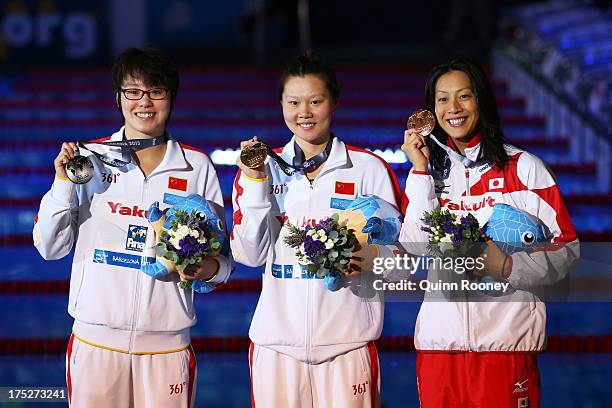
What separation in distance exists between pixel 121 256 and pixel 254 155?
0.53 metres

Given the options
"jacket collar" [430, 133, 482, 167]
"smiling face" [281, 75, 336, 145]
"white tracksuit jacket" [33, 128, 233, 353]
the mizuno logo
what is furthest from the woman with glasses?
the mizuno logo

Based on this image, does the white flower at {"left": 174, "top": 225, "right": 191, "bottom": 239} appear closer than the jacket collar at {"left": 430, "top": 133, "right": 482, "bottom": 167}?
Yes

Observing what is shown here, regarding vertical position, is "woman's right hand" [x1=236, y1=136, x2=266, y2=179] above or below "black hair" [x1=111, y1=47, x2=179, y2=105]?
below

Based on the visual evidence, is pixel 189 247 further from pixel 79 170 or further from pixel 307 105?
pixel 307 105

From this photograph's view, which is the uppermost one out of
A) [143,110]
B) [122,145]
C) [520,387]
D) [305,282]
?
[143,110]

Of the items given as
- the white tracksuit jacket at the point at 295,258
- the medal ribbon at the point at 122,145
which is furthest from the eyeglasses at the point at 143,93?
the white tracksuit jacket at the point at 295,258

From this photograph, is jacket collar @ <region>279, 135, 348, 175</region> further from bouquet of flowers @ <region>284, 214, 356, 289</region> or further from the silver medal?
the silver medal

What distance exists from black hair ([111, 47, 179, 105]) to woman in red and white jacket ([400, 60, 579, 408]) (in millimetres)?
768

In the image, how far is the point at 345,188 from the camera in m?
3.29

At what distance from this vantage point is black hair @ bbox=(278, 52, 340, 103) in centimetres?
328

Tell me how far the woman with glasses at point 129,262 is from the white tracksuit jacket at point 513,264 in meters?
0.64

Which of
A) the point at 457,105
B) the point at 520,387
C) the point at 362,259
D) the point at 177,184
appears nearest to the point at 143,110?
the point at 177,184

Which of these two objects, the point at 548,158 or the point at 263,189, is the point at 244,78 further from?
the point at 263,189

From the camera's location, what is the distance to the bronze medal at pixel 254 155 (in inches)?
123
